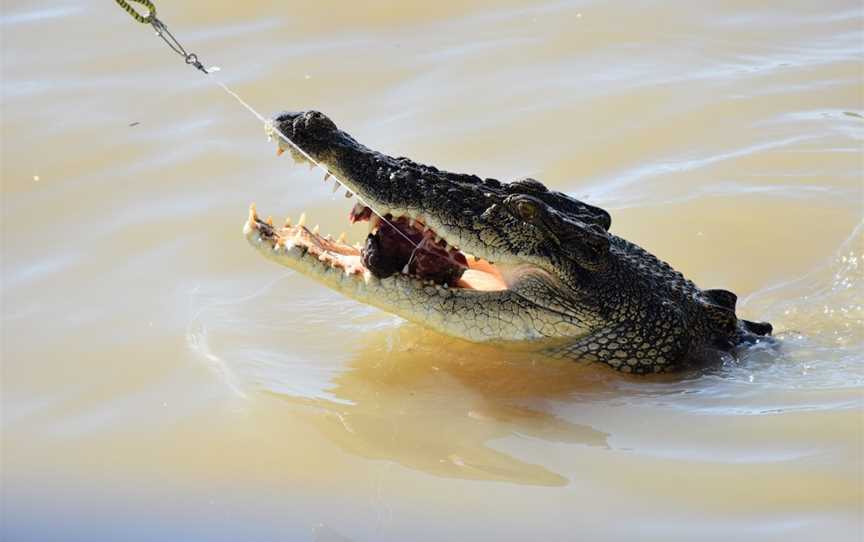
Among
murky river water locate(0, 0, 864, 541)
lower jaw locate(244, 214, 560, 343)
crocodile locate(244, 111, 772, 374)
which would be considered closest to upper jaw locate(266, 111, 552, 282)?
crocodile locate(244, 111, 772, 374)

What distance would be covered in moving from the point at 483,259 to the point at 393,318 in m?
0.84

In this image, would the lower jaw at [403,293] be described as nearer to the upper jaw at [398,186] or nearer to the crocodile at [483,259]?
the crocodile at [483,259]

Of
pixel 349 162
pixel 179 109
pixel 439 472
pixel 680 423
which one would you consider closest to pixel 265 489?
pixel 439 472

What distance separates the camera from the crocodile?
14.5 ft

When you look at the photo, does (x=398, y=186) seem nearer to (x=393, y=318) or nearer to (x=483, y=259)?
(x=483, y=259)

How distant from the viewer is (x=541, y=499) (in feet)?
12.3

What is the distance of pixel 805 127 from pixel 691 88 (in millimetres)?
832

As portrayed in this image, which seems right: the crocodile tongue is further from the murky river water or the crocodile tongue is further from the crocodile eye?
the murky river water

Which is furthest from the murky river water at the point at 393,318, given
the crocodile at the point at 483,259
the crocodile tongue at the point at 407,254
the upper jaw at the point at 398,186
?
the upper jaw at the point at 398,186

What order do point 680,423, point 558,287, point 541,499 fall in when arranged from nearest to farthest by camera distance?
point 541,499 < point 680,423 < point 558,287

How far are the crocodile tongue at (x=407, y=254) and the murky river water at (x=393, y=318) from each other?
45cm

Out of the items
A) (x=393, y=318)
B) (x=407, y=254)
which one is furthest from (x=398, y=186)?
(x=393, y=318)

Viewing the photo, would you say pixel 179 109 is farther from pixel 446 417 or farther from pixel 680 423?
pixel 680 423

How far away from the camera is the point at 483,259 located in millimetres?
4590
